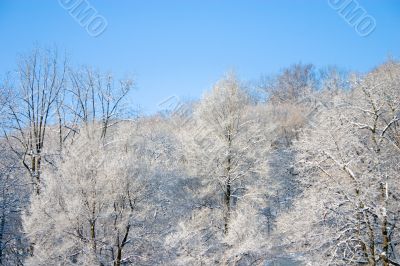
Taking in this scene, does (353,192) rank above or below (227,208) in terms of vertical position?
above

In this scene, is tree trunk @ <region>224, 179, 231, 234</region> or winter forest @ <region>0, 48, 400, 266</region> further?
tree trunk @ <region>224, 179, 231, 234</region>

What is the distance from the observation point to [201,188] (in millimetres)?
23141

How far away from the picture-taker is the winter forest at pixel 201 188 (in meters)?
15.5

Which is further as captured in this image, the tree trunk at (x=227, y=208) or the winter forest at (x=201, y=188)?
the tree trunk at (x=227, y=208)

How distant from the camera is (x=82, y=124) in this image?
77.0 feet

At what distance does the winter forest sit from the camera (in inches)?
611

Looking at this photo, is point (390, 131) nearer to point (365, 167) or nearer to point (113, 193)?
point (365, 167)

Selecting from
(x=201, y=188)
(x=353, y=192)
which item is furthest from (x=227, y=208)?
(x=353, y=192)

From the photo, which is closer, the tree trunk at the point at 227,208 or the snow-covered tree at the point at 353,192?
the snow-covered tree at the point at 353,192

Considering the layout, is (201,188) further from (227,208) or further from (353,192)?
(353,192)

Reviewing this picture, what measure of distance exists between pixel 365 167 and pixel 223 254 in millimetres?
8662

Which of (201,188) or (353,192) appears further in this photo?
(201,188)

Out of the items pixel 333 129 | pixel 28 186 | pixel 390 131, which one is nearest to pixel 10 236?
pixel 28 186

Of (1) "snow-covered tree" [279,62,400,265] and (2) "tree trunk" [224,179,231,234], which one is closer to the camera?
(1) "snow-covered tree" [279,62,400,265]
